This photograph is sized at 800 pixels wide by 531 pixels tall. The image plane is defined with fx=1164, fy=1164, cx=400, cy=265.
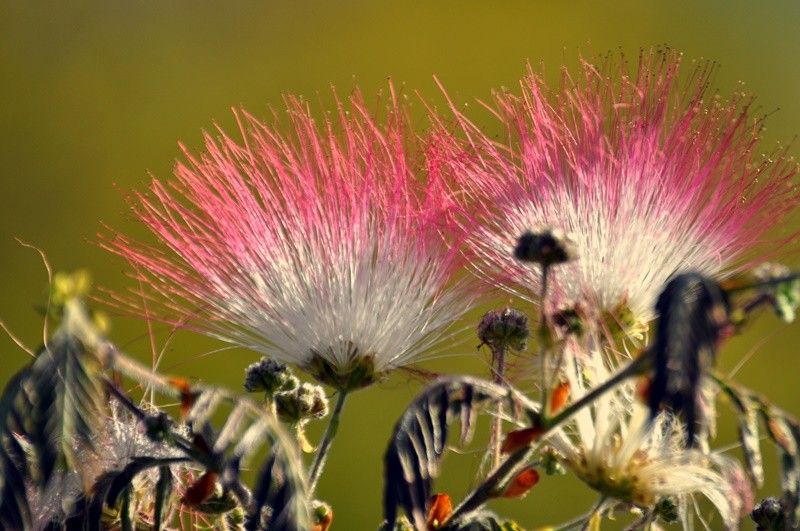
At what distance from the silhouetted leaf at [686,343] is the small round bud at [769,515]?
33cm

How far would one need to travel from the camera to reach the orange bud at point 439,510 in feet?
2.28

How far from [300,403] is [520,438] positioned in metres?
0.24

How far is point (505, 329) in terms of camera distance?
82cm

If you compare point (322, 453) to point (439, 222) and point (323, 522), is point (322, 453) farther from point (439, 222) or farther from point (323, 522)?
point (439, 222)

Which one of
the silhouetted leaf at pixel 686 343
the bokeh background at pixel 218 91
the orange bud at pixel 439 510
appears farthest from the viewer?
the bokeh background at pixel 218 91

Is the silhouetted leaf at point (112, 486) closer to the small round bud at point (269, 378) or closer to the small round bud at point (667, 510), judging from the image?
the small round bud at point (269, 378)

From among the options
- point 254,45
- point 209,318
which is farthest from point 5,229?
point 209,318

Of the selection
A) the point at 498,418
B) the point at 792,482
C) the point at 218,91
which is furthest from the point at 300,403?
the point at 218,91

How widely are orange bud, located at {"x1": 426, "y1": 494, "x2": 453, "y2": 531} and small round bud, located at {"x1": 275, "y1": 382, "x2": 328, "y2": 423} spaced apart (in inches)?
5.9

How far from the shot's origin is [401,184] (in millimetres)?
847

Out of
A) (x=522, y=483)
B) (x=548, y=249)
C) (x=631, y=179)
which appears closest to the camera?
(x=548, y=249)

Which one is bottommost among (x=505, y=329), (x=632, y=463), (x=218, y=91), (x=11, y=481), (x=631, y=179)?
(x=11, y=481)

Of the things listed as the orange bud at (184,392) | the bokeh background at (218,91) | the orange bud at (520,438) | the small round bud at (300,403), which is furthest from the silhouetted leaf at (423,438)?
the bokeh background at (218,91)

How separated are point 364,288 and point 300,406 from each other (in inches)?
4.0
